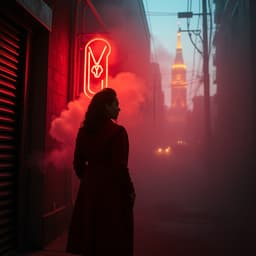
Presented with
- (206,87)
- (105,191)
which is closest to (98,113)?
(105,191)

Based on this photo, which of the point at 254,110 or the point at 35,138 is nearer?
the point at 35,138

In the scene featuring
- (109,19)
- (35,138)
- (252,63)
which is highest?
(109,19)

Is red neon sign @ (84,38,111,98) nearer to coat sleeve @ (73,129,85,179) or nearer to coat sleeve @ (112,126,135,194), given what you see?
coat sleeve @ (73,129,85,179)

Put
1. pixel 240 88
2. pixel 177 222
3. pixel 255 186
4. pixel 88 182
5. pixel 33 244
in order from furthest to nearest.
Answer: pixel 240 88
pixel 255 186
pixel 177 222
pixel 33 244
pixel 88 182

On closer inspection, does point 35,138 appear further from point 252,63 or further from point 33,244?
point 252,63

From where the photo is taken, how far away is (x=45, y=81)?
5312 mm

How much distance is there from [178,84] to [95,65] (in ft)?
509

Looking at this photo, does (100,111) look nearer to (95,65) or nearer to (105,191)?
(105,191)

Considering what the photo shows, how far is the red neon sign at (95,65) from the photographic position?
6.38 meters

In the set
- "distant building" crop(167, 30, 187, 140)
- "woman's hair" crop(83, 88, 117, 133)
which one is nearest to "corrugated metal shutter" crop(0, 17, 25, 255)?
"woman's hair" crop(83, 88, 117, 133)

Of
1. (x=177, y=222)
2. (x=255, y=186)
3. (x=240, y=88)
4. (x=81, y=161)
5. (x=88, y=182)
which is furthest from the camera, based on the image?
(x=240, y=88)

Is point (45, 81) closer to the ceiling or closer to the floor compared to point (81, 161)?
closer to the ceiling

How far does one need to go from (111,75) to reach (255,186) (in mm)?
5497

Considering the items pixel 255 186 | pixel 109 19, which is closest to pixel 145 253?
pixel 255 186
